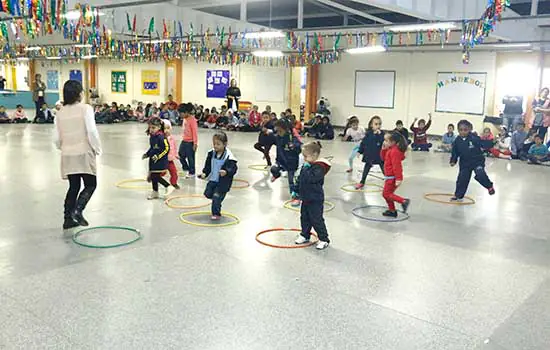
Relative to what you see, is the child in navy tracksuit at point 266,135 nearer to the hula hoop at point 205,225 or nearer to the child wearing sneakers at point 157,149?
the child wearing sneakers at point 157,149

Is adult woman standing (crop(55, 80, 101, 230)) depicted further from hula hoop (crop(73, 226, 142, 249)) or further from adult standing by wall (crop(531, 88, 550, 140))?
adult standing by wall (crop(531, 88, 550, 140))

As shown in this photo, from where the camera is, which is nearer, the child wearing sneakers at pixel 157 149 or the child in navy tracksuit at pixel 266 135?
the child wearing sneakers at pixel 157 149

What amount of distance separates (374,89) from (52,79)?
2187cm

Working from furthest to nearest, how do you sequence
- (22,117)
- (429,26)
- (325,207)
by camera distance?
(22,117)
(429,26)
(325,207)

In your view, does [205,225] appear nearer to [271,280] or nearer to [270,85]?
[271,280]

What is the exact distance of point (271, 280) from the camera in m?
4.70

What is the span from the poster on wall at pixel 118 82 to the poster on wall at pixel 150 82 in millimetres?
1649

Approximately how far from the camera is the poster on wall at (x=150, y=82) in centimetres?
Answer: 2759

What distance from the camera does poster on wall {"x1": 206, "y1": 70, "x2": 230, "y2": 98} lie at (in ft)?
82.8

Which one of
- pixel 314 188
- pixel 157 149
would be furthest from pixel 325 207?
pixel 157 149

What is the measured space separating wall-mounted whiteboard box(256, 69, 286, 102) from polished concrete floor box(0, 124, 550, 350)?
52.5 ft

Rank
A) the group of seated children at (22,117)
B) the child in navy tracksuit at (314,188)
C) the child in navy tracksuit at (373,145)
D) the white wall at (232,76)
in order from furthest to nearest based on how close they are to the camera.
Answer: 1. the white wall at (232,76)
2. the group of seated children at (22,117)
3. the child in navy tracksuit at (373,145)
4. the child in navy tracksuit at (314,188)

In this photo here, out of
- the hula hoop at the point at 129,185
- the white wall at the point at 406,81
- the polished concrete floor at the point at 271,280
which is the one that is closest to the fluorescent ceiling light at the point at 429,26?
the polished concrete floor at the point at 271,280

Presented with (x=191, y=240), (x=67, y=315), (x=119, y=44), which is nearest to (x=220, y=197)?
(x=191, y=240)
